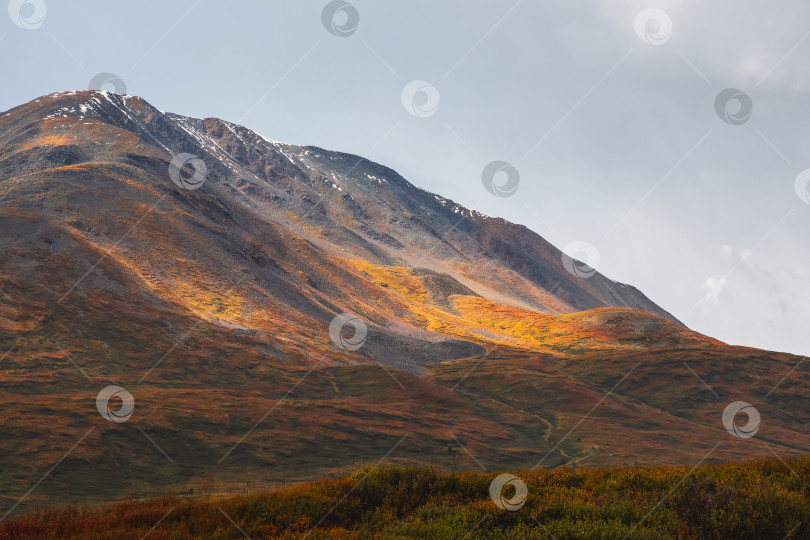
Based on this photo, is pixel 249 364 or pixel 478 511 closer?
pixel 478 511

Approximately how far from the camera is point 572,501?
11008 millimetres

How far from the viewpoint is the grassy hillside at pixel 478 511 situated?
9672mm

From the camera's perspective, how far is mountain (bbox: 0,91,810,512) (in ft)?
119

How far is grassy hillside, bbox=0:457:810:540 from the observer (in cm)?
967

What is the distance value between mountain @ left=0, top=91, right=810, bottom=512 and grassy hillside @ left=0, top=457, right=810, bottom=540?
52.0 feet

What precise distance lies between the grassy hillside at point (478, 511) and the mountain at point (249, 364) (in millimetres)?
15851

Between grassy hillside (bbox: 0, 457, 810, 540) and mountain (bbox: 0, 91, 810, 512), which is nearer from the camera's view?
grassy hillside (bbox: 0, 457, 810, 540)

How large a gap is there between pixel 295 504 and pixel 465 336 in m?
107

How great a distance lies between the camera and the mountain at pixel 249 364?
3641 centimetres

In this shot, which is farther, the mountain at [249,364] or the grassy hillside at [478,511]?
the mountain at [249,364]

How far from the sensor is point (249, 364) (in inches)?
2420

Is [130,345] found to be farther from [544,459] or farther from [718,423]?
[718,423]

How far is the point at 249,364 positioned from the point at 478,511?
2142 inches

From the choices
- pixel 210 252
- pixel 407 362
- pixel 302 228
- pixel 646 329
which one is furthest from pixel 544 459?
pixel 302 228
